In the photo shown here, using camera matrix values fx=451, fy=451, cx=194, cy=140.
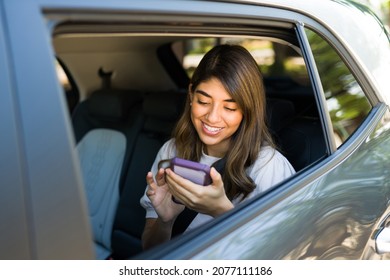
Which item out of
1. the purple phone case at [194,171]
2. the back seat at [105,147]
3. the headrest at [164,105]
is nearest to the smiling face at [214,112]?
the purple phone case at [194,171]

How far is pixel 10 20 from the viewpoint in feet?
2.66

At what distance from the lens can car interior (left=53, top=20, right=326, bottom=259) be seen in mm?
2239

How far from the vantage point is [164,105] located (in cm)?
260

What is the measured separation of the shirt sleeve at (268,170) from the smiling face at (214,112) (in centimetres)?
16

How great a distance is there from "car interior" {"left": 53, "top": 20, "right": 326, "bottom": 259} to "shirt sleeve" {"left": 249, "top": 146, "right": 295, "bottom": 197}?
0.20 metres

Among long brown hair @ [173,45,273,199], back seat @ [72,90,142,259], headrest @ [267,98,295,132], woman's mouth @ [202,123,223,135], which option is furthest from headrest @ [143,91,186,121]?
woman's mouth @ [202,123,223,135]

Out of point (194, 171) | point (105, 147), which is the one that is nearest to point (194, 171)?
point (194, 171)

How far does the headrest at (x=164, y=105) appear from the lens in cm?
256

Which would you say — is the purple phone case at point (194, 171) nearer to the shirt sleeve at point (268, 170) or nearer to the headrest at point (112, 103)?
the shirt sleeve at point (268, 170)

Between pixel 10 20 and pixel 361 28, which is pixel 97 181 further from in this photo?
pixel 10 20

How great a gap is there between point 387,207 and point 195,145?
0.79 metres

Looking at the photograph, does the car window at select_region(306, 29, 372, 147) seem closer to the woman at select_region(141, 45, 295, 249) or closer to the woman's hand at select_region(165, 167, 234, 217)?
the woman at select_region(141, 45, 295, 249)

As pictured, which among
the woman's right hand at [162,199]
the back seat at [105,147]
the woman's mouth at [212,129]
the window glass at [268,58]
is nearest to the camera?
the woman's right hand at [162,199]

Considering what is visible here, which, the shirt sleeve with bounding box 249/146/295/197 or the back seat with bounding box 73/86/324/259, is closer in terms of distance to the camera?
the shirt sleeve with bounding box 249/146/295/197
